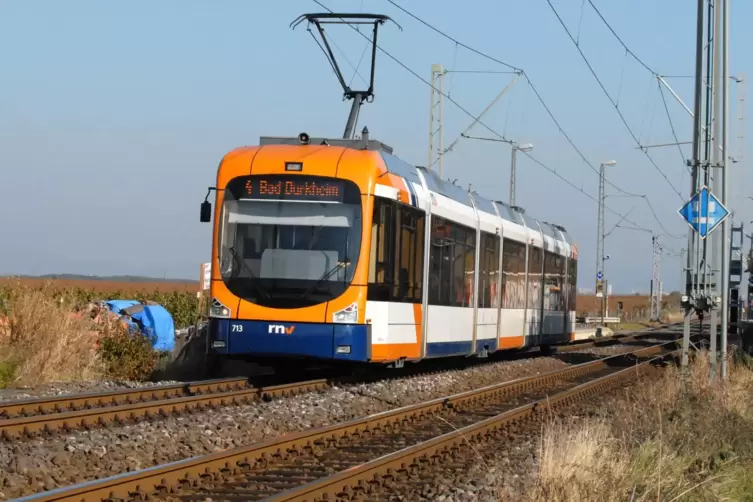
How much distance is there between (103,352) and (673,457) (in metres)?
10.7

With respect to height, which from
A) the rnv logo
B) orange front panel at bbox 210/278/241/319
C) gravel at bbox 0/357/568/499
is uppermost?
orange front panel at bbox 210/278/241/319

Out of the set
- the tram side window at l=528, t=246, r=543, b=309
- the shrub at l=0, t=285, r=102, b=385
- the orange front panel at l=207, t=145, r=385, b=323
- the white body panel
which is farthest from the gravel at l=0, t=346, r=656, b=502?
the tram side window at l=528, t=246, r=543, b=309

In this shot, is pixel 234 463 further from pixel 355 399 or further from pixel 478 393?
pixel 478 393

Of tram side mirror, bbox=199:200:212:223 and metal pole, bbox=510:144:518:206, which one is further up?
metal pole, bbox=510:144:518:206

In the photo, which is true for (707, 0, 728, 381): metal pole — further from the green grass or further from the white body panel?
the green grass

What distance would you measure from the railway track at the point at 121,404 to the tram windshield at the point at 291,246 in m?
1.33

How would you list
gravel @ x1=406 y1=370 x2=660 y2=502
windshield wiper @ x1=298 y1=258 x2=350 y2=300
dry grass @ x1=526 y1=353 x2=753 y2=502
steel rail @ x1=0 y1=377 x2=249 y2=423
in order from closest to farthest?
1. dry grass @ x1=526 y1=353 x2=753 y2=502
2. gravel @ x1=406 y1=370 x2=660 y2=502
3. steel rail @ x1=0 y1=377 x2=249 y2=423
4. windshield wiper @ x1=298 y1=258 x2=350 y2=300

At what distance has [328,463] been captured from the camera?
30.9ft

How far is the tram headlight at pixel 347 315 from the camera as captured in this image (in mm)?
14625

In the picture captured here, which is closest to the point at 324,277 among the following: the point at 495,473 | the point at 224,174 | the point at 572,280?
the point at 224,174

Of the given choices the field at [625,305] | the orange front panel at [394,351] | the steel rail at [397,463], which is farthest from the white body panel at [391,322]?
the field at [625,305]

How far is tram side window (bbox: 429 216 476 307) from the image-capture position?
17.5 meters

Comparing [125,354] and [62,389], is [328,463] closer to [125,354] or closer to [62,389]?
[62,389]

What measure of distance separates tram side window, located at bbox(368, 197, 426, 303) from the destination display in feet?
1.98
